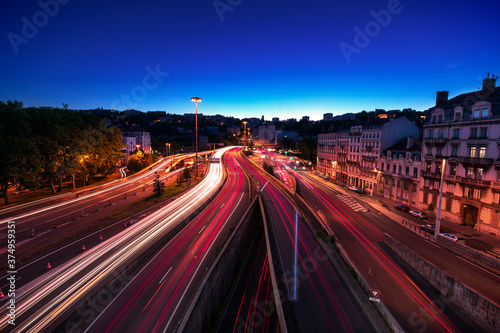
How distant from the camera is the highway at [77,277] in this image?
15.3 metres

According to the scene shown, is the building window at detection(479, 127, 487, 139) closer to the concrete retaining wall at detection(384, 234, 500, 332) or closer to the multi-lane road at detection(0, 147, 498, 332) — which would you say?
the multi-lane road at detection(0, 147, 498, 332)

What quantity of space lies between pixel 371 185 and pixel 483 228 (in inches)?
1057

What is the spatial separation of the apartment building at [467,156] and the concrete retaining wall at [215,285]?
3397cm

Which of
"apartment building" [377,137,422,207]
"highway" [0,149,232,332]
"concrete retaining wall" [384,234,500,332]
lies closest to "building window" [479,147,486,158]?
"apartment building" [377,137,422,207]

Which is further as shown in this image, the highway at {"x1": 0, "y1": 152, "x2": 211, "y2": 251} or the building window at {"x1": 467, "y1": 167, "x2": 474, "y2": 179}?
the building window at {"x1": 467, "y1": 167, "x2": 474, "y2": 179}

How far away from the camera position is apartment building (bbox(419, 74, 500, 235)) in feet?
103

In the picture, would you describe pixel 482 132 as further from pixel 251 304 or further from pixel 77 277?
pixel 77 277

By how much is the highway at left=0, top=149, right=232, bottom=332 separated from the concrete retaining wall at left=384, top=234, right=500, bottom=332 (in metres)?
27.0

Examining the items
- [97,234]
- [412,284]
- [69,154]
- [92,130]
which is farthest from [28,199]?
[412,284]

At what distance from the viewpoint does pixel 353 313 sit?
15.3m

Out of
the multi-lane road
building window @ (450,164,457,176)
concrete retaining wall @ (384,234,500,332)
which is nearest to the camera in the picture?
concrete retaining wall @ (384,234,500,332)

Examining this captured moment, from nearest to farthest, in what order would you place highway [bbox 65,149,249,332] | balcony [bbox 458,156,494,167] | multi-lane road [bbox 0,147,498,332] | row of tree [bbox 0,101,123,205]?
multi-lane road [bbox 0,147,498,332] → highway [bbox 65,149,249,332] → balcony [bbox 458,156,494,167] → row of tree [bbox 0,101,123,205]

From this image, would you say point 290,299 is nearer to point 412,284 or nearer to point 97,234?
point 412,284

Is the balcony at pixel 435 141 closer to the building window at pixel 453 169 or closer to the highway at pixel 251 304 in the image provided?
the building window at pixel 453 169
